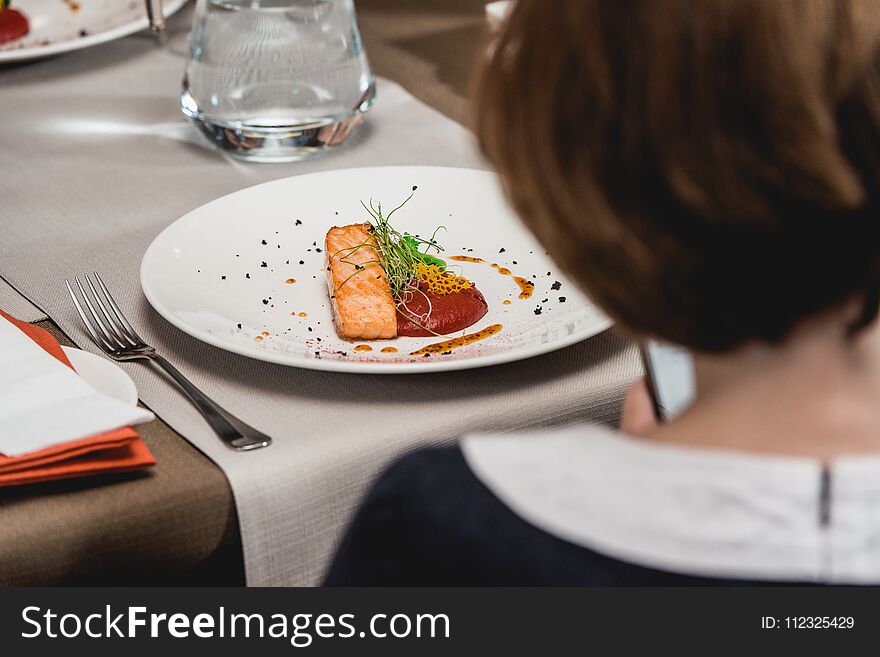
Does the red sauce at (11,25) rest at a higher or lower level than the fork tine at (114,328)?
higher

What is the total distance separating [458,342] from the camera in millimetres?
973

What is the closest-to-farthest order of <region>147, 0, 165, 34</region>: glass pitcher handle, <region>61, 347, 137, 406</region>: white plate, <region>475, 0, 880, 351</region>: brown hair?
<region>475, 0, 880, 351</region>: brown hair < <region>61, 347, 137, 406</region>: white plate < <region>147, 0, 165, 34</region>: glass pitcher handle

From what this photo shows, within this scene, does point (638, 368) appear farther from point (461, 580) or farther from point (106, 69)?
point (106, 69)

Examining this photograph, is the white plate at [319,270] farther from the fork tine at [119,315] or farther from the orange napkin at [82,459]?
the orange napkin at [82,459]

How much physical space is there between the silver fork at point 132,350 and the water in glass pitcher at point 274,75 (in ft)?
1.20

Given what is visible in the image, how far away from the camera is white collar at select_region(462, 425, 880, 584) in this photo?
0.52m

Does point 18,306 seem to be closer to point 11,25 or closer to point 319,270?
point 319,270

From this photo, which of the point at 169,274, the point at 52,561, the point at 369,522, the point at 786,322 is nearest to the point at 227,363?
the point at 169,274

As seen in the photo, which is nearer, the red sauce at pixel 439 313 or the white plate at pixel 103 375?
the white plate at pixel 103 375

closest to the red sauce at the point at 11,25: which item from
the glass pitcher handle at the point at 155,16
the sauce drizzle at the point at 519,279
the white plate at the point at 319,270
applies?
the glass pitcher handle at the point at 155,16

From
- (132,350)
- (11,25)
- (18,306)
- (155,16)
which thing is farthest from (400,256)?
(11,25)

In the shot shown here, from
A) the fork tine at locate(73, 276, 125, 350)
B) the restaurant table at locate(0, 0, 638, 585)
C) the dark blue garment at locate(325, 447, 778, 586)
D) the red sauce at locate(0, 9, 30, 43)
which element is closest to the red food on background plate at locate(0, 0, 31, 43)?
the red sauce at locate(0, 9, 30, 43)

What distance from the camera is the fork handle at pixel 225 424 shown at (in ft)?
2.76

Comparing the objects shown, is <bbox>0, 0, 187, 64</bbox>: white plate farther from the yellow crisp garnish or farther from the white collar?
the white collar
